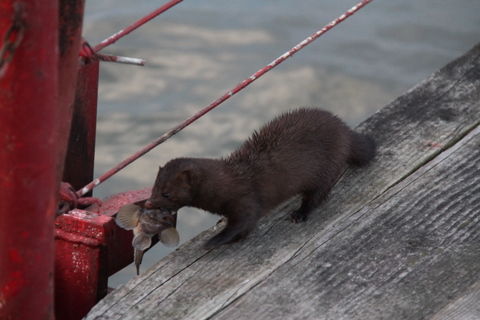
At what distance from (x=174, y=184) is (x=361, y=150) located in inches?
23.8

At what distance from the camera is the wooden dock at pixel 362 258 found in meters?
2.39

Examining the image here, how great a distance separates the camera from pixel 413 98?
3.49 m

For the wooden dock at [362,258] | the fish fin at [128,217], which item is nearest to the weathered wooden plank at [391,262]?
the wooden dock at [362,258]

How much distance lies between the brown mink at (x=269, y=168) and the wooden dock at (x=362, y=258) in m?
0.07

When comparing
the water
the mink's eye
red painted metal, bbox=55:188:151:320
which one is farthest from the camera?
the water

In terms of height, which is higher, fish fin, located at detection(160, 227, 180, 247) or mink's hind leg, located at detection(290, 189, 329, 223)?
mink's hind leg, located at detection(290, 189, 329, 223)

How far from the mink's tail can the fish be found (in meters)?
0.61

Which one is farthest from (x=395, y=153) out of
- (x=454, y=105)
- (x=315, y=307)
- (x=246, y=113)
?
(x=246, y=113)

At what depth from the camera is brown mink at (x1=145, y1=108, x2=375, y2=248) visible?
121 inches

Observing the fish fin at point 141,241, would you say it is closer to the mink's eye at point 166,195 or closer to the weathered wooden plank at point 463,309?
the mink's eye at point 166,195

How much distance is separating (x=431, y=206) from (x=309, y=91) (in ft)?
14.3

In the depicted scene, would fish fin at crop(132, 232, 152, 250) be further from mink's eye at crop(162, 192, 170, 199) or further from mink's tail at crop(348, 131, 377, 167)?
mink's tail at crop(348, 131, 377, 167)

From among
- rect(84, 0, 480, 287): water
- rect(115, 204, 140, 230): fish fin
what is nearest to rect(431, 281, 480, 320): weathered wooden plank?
rect(115, 204, 140, 230): fish fin

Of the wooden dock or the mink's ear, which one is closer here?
the wooden dock
